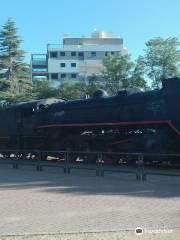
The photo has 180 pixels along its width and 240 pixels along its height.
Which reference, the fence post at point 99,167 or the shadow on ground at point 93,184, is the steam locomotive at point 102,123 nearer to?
the fence post at point 99,167

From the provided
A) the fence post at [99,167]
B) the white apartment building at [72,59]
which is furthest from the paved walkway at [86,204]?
the white apartment building at [72,59]

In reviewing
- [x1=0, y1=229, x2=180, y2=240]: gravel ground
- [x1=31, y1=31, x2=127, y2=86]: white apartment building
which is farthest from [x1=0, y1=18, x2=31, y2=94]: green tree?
[x1=0, y1=229, x2=180, y2=240]: gravel ground

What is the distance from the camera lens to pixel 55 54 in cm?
13075

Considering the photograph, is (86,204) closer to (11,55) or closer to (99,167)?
(99,167)

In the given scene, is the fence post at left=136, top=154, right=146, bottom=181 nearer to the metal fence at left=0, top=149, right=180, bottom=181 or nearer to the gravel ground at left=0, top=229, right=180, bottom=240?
the metal fence at left=0, top=149, right=180, bottom=181

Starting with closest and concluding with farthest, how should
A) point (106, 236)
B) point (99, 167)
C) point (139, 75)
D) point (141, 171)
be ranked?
point (106, 236), point (141, 171), point (99, 167), point (139, 75)

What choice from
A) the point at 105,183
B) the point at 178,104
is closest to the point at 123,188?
the point at 105,183

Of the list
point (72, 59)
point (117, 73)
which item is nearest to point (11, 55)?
point (117, 73)

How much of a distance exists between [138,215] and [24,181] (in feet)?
26.6

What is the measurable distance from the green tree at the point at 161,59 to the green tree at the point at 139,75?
0.66 m

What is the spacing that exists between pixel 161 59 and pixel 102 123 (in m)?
43.5

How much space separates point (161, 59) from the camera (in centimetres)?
6769

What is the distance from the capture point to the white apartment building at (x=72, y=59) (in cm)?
12694

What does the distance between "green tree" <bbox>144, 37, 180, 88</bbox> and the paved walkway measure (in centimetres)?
4955
